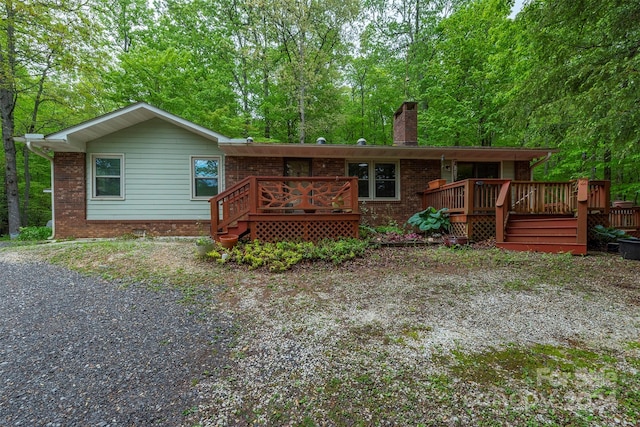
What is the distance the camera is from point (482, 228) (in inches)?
297

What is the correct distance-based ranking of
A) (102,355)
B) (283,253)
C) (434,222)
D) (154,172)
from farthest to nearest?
(154,172)
(434,222)
(283,253)
(102,355)

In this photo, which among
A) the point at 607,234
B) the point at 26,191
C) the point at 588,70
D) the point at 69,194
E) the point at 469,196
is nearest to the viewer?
the point at 588,70

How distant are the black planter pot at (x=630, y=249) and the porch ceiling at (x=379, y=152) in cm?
390

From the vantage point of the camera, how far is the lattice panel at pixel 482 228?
7461mm

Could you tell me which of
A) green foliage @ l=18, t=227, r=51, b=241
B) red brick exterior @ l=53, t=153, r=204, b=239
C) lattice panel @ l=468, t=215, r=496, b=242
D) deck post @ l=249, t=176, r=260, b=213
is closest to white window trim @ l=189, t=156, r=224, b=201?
red brick exterior @ l=53, t=153, r=204, b=239

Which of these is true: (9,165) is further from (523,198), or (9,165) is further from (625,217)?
(625,217)

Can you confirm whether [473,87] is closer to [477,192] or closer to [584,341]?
[477,192]

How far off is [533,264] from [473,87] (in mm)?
12103

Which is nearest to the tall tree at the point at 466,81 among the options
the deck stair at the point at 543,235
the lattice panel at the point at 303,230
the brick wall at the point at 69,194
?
the deck stair at the point at 543,235

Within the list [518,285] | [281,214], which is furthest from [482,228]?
[281,214]

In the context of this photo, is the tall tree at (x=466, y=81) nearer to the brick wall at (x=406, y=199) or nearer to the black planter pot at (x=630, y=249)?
the brick wall at (x=406, y=199)

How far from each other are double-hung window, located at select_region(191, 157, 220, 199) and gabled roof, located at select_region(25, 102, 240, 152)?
0.75 meters

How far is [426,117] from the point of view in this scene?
46.8 feet

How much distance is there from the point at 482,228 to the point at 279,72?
1141 cm
